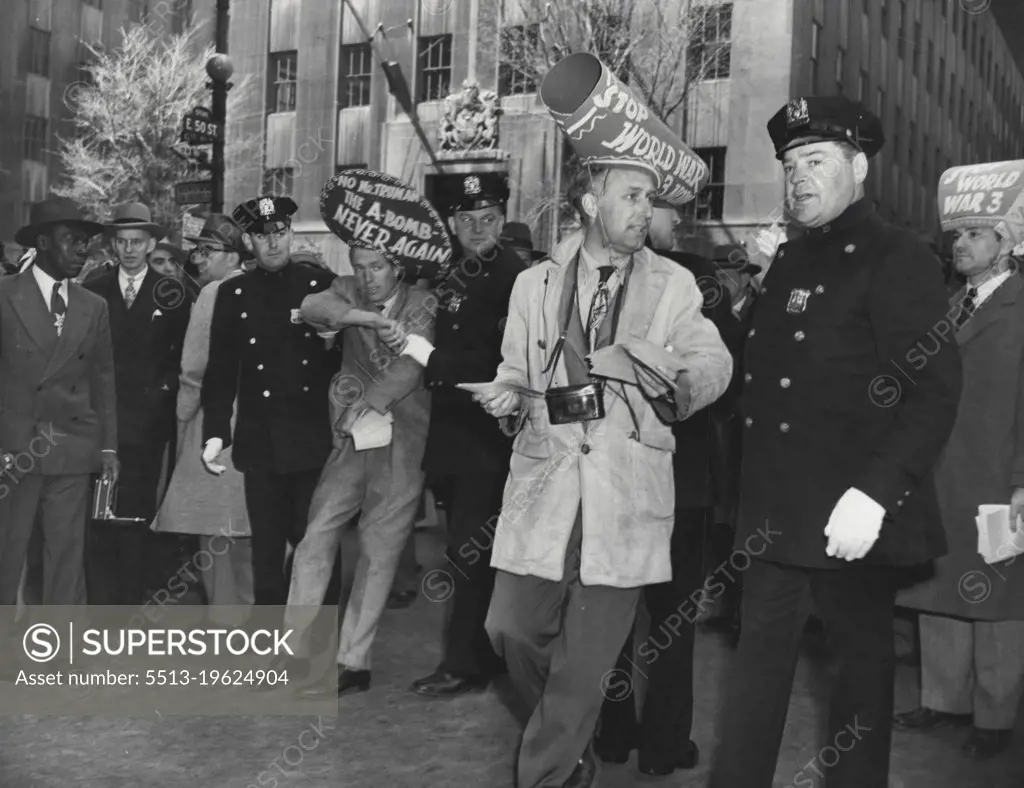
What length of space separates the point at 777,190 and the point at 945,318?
19.7m

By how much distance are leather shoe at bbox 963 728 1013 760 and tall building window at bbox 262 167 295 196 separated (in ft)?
81.6

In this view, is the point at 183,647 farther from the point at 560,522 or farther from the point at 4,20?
the point at 4,20

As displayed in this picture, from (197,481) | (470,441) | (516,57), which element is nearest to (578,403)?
(470,441)

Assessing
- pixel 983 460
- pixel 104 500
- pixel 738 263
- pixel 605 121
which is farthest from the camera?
pixel 738 263

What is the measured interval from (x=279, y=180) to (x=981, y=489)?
24875mm

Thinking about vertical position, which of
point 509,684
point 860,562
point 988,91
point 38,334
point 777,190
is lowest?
point 509,684

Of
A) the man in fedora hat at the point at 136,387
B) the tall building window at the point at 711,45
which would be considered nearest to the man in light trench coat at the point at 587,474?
the man in fedora hat at the point at 136,387

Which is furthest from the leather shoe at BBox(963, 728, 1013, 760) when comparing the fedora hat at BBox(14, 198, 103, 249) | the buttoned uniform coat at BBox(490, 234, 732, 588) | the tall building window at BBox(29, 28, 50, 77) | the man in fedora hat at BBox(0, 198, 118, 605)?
Result: the tall building window at BBox(29, 28, 50, 77)

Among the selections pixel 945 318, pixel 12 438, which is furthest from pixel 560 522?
pixel 12 438

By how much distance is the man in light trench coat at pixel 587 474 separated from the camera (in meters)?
4.02

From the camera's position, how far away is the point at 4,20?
108ft

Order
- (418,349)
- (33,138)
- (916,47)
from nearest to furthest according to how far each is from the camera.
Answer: (418,349) → (916,47) → (33,138)

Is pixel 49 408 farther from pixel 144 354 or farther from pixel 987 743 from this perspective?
pixel 987 743

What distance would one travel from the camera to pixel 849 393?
358cm
